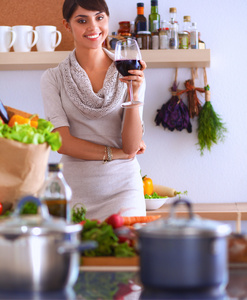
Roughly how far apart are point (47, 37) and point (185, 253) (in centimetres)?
259

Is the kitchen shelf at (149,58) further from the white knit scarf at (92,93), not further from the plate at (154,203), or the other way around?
the white knit scarf at (92,93)

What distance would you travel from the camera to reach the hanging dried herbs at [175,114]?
3.43 m

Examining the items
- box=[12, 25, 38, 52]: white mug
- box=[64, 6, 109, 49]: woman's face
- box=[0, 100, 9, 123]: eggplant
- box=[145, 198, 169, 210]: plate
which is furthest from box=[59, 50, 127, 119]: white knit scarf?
box=[12, 25, 38, 52]: white mug

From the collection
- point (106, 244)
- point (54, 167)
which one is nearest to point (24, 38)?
point (54, 167)

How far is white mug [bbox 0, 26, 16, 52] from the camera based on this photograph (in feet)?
10.8

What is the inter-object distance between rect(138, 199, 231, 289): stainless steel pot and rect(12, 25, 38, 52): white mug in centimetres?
253

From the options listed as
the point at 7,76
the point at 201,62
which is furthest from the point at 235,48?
the point at 7,76

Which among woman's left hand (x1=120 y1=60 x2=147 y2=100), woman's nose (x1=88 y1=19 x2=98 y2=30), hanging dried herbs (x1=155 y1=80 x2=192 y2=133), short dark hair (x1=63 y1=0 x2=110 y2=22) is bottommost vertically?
hanging dried herbs (x1=155 y1=80 x2=192 y2=133)

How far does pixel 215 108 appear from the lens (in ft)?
11.4

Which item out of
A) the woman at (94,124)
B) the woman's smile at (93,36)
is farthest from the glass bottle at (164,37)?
the woman's smile at (93,36)

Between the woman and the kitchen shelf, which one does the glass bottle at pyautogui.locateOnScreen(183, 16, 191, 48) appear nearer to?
the kitchen shelf

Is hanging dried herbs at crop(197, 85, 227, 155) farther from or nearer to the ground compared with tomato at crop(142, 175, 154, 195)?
farther from the ground

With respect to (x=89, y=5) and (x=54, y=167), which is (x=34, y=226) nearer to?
(x=54, y=167)

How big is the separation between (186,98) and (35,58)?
93 centimetres
